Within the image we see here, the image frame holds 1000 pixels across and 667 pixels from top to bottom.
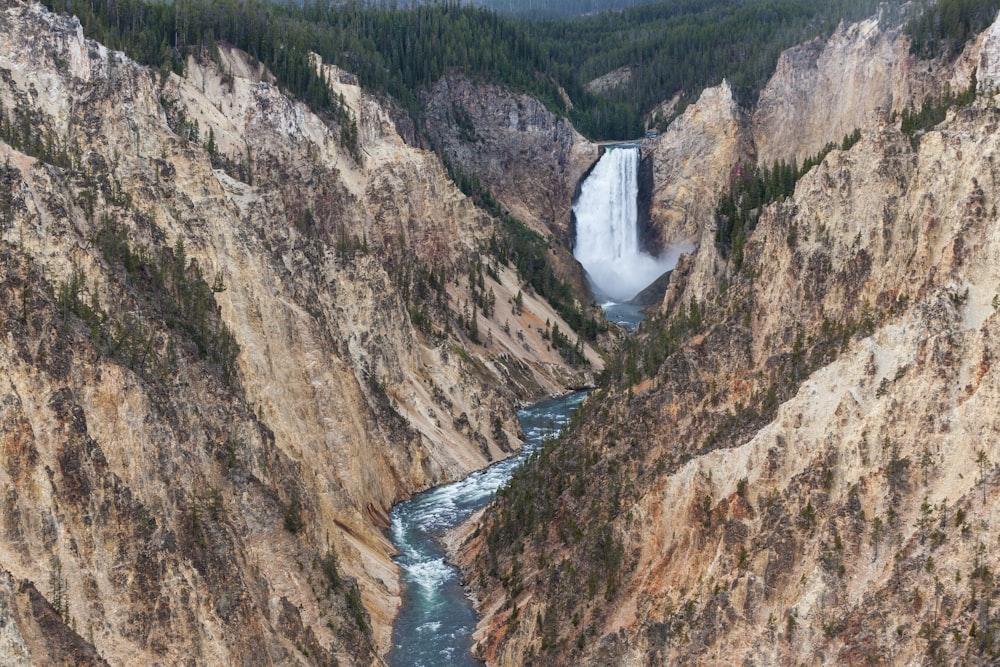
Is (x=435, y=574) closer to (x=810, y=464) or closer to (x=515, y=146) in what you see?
(x=810, y=464)

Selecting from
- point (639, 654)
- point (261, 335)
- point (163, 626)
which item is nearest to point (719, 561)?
point (639, 654)

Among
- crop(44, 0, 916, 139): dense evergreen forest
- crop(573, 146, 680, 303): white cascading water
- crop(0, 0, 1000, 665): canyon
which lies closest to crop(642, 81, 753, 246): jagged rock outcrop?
crop(573, 146, 680, 303): white cascading water

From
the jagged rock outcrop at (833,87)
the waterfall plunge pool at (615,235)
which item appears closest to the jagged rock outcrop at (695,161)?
the jagged rock outcrop at (833,87)

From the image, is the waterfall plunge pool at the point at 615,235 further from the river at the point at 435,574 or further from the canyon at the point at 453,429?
the canyon at the point at 453,429

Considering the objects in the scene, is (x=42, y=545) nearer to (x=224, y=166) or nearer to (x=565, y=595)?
(x=565, y=595)

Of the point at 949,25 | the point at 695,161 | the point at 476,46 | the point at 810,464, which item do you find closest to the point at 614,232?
the point at 695,161
